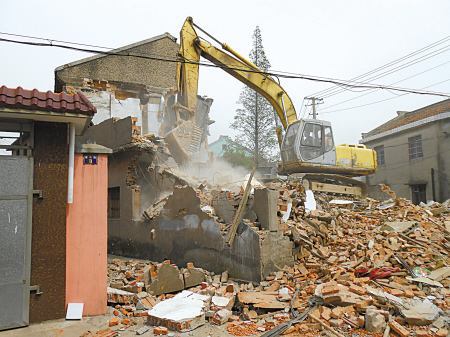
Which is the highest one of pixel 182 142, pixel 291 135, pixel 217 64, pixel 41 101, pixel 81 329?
pixel 217 64

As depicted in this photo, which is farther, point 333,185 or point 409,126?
point 409,126

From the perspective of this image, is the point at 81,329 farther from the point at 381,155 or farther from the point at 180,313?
the point at 381,155

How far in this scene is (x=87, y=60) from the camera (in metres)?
19.4

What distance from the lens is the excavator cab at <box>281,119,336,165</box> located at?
39.7ft

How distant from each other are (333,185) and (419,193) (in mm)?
11992

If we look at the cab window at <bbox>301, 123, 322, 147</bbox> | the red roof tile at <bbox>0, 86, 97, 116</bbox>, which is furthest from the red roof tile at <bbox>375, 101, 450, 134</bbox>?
the red roof tile at <bbox>0, 86, 97, 116</bbox>

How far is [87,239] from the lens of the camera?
17.3 feet

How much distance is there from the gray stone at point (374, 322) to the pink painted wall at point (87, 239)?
4320mm

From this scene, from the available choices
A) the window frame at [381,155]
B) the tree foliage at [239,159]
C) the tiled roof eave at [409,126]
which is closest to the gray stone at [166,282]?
the tiled roof eave at [409,126]

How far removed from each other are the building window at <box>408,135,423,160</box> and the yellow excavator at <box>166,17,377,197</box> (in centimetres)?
907

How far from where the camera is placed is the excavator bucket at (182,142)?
15242 millimetres

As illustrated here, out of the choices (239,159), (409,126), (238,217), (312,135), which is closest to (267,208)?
(238,217)

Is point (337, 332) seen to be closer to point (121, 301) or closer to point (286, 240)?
point (286, 240)

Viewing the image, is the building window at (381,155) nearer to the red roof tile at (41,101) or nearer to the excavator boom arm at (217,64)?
the excavator boom arm at (217,64)
